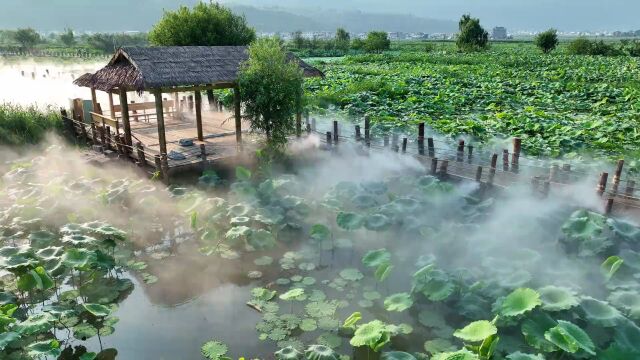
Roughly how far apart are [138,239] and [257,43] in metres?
6.27

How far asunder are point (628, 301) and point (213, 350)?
6.34 meters

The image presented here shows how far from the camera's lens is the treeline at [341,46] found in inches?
2557

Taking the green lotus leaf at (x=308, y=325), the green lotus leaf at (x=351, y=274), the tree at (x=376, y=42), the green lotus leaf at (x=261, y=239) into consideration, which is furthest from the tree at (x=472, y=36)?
the green lotus leaf at (x=308, y=325)

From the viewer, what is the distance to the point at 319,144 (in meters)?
16.4

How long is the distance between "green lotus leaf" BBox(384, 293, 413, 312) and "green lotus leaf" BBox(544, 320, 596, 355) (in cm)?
205

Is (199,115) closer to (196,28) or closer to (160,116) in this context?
(160,116)

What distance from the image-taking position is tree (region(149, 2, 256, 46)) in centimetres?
2103

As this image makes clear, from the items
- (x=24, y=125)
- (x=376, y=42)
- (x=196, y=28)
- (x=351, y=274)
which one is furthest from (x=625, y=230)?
(x=376, y=42)

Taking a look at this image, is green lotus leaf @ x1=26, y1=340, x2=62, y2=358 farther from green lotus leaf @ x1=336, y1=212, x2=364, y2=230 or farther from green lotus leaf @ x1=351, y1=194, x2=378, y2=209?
green lotus leaf @ x1=351, y1=194, x2=378, y2=209

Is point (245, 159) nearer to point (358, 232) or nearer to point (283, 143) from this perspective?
point (283, 143)

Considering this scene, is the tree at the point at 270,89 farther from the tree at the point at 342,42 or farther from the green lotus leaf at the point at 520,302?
the tree at the point at 342,42

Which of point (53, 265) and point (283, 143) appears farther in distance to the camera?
point (283, 143)

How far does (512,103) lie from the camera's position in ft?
76.1

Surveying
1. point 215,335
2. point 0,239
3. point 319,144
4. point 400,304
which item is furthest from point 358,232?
point 0,239
